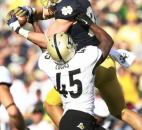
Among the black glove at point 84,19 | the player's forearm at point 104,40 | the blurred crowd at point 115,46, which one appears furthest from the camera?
the blurred crowd at point 115,46

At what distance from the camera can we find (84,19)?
7.06 metres

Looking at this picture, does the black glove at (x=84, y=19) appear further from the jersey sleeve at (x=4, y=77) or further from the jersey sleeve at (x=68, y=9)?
the jersey sleeve at (x=4, y=77)

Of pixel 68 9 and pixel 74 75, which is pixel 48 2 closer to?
pixel 68 9

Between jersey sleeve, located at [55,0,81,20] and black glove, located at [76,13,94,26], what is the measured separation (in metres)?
0.05

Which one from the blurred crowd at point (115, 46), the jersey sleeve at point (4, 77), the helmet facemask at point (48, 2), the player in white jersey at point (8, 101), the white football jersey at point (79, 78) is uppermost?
the helmet facemask at point (48, 2)

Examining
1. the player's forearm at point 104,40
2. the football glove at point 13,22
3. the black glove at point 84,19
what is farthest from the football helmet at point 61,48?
the football glove at point 13,22

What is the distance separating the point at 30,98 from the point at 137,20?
273cm

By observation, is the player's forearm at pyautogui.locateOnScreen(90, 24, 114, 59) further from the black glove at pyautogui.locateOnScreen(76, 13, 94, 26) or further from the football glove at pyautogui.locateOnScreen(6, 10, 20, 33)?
the football glove at pyautogui.locateOnScreen(6, 10, 20, 33)

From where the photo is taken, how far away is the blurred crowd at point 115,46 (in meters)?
12.1

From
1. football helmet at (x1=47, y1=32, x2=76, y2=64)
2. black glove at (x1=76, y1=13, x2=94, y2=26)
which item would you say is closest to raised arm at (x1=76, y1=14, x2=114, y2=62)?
black glove at (x1=76, y1=13, x2=94, y2=26)

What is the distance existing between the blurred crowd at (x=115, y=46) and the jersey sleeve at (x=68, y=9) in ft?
13.1

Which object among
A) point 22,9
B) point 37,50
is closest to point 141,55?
point 37,50

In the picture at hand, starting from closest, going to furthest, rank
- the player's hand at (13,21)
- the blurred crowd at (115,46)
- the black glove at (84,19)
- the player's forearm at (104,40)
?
the player's forearm at (104,40), the black glove at (84,19), the player's hand at (13,21), the blurred crowd at (115,46)

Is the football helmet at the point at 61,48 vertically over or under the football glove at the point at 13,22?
over
